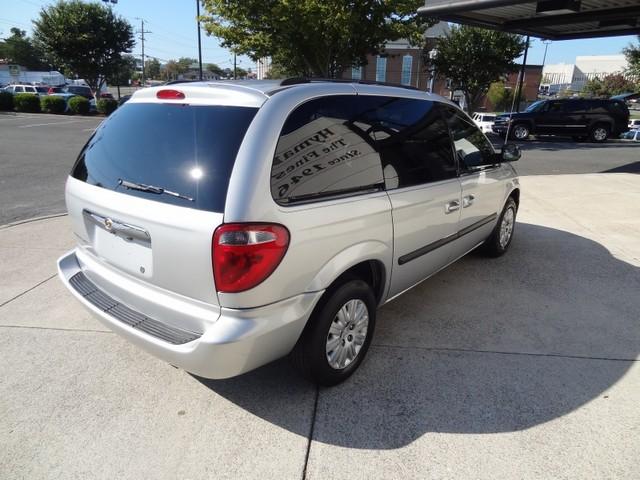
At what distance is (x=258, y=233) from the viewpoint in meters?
2.02

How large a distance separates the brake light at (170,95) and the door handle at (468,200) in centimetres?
229

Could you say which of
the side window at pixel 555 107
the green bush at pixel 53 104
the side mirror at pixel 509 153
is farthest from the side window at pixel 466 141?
the green bush at pixel 53 104

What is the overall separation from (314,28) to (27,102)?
19.3 m

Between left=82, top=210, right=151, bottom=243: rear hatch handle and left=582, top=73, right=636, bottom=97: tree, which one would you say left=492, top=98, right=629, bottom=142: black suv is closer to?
left=82, top=210, right=151, bottom=243: rear hatch handle

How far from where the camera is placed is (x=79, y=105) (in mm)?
25719

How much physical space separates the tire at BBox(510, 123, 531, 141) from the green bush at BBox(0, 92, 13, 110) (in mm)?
28497

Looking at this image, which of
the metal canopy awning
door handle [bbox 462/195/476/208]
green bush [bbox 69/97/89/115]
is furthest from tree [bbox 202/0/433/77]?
door handle [bbox 462/195/476/208]

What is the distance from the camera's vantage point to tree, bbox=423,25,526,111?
24000mm

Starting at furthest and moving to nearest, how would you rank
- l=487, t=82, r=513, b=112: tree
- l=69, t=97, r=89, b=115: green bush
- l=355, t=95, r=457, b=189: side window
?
1. l=487, t=82, r=513, b=112: tree
2. l=69, t=97, r=89, b=115: green bush
3. l=355, t=95, r=457, b=189: side window

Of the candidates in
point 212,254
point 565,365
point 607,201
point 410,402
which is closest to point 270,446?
point 410,402

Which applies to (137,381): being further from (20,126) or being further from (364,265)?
(20,126)

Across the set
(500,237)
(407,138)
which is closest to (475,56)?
(500,237)

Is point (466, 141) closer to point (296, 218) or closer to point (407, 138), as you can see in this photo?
point (407, 138)

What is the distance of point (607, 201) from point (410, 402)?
23.2 ft
